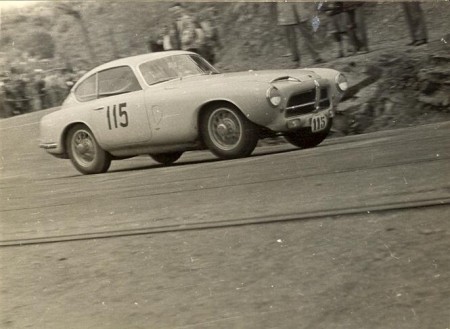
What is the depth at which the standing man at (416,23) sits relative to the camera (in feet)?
8.86

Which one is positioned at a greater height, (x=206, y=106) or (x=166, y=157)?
(x=206, y=106)

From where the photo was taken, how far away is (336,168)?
265cm

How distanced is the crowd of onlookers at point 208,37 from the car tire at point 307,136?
1.10ft

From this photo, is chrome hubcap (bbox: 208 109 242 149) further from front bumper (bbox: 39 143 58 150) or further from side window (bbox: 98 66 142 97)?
front bumper (bbox: 39 143 58 150)

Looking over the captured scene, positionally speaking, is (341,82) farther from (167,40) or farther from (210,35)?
(167,40)

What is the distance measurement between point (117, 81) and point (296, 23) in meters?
0.88

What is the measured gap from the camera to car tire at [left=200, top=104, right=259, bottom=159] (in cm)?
266

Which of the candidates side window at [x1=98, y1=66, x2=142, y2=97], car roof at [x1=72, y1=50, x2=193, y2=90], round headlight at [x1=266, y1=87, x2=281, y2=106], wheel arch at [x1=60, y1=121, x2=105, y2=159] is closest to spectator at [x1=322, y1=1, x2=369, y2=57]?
round headlight at [x1=266, y1=87, x2=281, y2=106]

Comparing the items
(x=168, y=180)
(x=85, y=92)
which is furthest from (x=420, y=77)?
(x=85, y=92)

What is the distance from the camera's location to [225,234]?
2.63 meters

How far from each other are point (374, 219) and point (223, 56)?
103 centimetres

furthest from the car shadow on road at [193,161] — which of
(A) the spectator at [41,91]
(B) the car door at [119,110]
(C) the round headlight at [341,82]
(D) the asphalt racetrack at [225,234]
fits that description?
(A) the spectator at [41,91]

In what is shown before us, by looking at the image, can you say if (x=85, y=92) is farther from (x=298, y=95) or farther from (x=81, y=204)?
(x=298, y=95)

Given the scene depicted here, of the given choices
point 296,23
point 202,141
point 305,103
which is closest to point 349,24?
point 296,23
